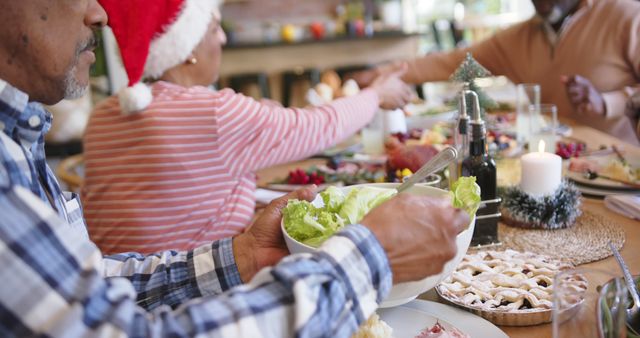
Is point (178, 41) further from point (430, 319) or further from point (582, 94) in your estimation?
point (582, 94)

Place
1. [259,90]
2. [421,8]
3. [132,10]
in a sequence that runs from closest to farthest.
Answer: [132,10] < [259,90] < [421,8]

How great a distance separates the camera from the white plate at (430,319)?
0.84 meters

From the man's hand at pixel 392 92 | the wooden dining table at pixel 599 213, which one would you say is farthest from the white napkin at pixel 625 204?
the man's hand at pixel 392 92

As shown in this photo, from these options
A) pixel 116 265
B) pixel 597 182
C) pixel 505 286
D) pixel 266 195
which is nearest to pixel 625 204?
pixel 597 182

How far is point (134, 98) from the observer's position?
153 cm

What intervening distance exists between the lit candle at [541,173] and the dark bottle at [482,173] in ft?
0.41

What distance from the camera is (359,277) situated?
2.31 ft

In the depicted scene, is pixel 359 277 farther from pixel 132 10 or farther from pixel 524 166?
pixel 132 10

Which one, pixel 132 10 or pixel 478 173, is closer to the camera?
pixel 478 173

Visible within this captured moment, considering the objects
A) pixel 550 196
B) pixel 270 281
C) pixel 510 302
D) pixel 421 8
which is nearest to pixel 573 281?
pixel 510 302

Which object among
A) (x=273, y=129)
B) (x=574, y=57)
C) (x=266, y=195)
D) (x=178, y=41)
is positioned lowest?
(x=266, y=195)

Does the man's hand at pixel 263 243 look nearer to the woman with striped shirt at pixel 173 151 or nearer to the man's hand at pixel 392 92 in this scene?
the woman with striped shirt at pixel 173 151

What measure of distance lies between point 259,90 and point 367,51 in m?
1.35

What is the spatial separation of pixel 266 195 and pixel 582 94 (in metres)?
1.33
